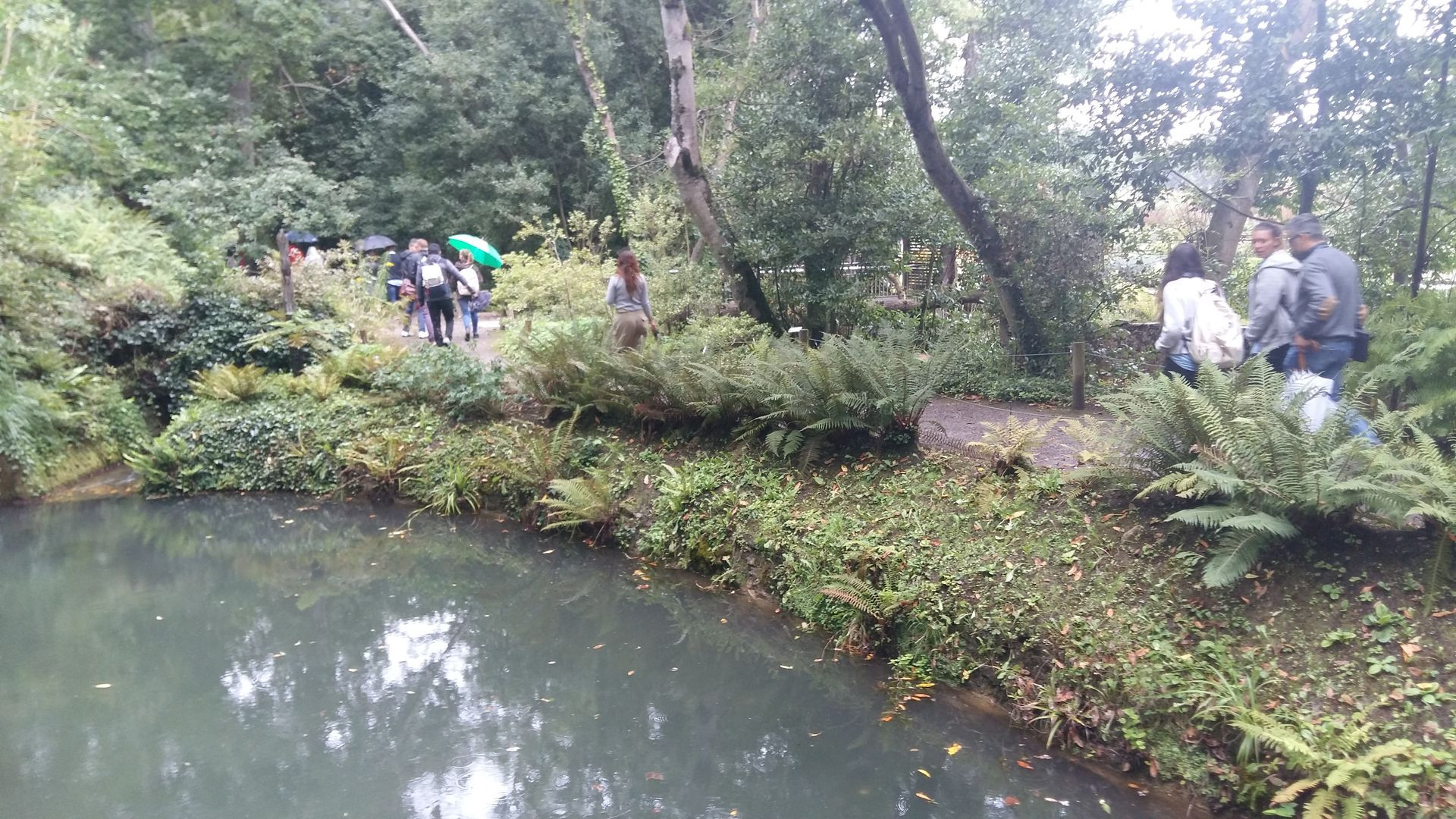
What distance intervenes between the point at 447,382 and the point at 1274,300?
8.69m

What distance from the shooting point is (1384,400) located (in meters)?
7.26

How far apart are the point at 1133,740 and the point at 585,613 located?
4348 millimetres

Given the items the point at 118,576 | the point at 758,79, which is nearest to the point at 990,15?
the point at 758,79

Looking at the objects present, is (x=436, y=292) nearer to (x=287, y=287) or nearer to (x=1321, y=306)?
(x=287, y=287)

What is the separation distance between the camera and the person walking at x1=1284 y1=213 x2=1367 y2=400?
6.00 metres

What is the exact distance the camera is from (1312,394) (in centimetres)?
559

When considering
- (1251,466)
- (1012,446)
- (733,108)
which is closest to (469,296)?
(733,108)

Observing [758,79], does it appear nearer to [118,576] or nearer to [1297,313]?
[1297,313]

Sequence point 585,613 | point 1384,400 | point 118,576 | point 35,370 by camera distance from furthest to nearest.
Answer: point 35,370, point 118,576, point 585,613, point 1384,400

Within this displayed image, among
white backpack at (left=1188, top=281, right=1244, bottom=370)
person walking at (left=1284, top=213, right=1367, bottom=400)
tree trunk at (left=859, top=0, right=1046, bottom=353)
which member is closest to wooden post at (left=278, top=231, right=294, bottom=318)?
tree trunk at (left=859, top=0, right=1046, bottom=353)

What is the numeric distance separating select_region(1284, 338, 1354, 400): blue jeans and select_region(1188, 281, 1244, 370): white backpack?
33 centimetres

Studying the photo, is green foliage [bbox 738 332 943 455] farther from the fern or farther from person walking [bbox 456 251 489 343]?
person walking [bbox 456 251 489 343]

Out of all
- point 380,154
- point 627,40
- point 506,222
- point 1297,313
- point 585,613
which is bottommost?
point 585,613

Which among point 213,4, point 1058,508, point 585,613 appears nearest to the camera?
point 1058,508
